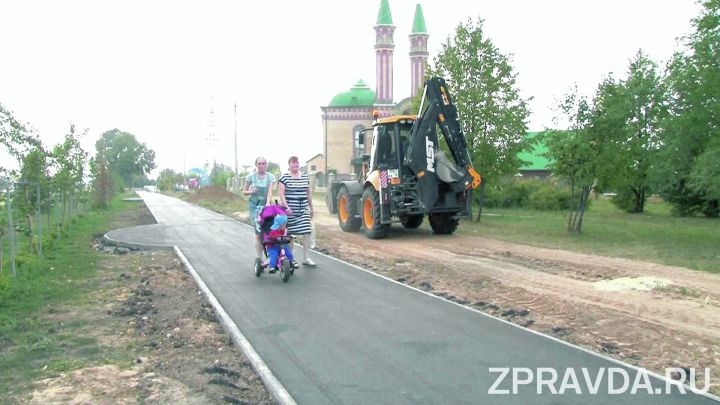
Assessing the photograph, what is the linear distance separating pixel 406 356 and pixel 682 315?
4.34 meters

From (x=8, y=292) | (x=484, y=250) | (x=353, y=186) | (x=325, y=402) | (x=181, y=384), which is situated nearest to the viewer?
(x=325, y=402)

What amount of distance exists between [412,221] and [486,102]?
672cm

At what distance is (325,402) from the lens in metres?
5.15

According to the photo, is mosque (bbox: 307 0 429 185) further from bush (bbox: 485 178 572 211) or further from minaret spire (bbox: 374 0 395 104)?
bush (bbox: 485 178 572 211)

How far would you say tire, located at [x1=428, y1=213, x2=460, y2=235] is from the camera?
18.8 m

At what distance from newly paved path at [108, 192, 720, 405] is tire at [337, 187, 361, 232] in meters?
9.32

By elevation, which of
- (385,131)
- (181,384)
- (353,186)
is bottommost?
(181,384)

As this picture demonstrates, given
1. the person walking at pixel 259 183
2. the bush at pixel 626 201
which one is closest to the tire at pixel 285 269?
the person walking at pixel 259 183

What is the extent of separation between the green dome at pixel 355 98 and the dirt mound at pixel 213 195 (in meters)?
23.1

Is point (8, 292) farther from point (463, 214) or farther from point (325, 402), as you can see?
point (463, 214)

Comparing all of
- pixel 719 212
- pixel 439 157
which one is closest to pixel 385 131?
pixel 439 157

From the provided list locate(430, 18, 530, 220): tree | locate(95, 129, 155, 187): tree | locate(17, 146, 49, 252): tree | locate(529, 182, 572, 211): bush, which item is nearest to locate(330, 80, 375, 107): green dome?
locate(529, 182, 572, 211): bush

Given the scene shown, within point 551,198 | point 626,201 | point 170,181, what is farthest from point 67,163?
point 170,181

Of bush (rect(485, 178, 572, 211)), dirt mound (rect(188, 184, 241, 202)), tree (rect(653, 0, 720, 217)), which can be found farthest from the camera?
dirt mound (rect(188, 184, 241, 202))
